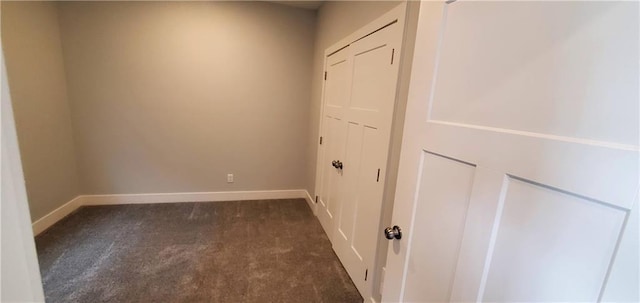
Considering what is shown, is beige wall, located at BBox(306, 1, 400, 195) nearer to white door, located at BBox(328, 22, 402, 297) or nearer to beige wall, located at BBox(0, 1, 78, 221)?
white door, located at BBox(328, 22, 402, 297)

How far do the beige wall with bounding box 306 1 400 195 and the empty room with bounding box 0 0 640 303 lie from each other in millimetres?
31

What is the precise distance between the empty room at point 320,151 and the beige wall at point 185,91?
2 centimetres

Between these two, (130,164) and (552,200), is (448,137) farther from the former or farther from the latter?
(130,164)

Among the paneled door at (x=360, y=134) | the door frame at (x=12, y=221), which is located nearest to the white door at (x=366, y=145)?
the paneled door at (x=360, y=134)

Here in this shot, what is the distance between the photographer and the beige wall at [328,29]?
176cm

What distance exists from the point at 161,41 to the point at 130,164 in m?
1.50

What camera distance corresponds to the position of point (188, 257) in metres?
2.15

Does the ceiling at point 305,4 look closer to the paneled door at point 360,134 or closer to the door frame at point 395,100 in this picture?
the paneled door at point 360,134

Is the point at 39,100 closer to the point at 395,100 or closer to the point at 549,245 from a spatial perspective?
the point at 395,100

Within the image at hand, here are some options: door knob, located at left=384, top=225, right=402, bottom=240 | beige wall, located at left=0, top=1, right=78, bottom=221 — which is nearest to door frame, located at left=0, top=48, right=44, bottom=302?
door knob, located at left=384, top=225, right=402, bottom=240

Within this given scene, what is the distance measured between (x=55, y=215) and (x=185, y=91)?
185 cm

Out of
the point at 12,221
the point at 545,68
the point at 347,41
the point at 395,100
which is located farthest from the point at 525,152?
the point at 347,41

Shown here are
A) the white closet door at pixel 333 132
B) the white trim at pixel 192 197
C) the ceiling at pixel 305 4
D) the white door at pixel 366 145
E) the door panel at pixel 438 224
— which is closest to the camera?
the door panel at pixel 438 224

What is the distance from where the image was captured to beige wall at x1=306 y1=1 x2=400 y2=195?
176 cm
